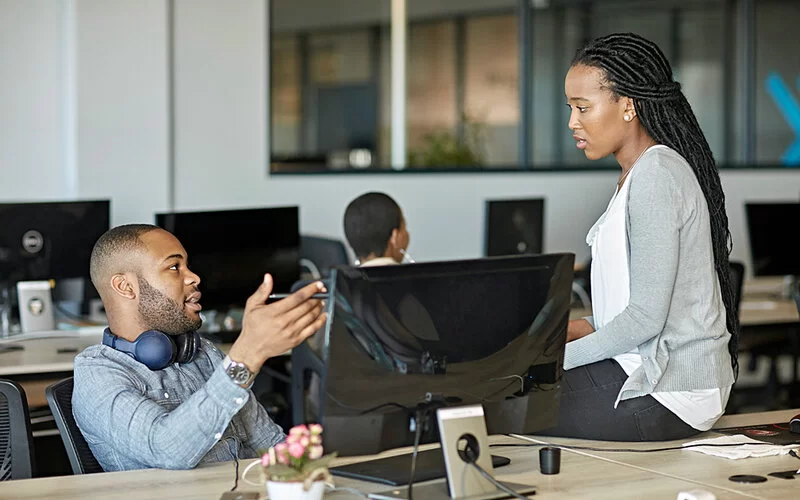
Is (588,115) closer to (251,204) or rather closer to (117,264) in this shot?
(117,264)

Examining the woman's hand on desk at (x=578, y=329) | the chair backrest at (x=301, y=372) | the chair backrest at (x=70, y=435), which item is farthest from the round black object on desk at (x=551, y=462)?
the chair backrest at (x=301, y=372)

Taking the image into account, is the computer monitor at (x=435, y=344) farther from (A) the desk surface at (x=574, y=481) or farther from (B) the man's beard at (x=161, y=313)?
(B) the man's beard at (x=161, y=313)

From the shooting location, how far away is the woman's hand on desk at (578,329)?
2590mm

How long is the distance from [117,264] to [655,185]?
1.17 meters

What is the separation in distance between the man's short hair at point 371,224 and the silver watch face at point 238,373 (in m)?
2.00

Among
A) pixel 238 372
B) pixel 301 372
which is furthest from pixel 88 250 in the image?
pixel 238 372

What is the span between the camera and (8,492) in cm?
199

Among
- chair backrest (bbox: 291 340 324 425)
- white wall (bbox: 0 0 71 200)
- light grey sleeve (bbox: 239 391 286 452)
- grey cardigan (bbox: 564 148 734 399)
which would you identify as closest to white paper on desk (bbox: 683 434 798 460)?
grey cardigan (bbox: 564 148 734 399)

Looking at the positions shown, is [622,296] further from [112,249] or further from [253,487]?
[112,249]

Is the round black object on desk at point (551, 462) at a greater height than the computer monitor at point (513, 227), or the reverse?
the computer monitor at point (513, 227)

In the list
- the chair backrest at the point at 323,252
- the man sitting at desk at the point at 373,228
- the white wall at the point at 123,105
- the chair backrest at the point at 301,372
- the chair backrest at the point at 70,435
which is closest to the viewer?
the chair backrest at the point at 70,435

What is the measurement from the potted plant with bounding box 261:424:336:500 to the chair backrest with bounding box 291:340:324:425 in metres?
2.04

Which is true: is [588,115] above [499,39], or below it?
below

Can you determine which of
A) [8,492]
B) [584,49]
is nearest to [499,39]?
[584,49]
